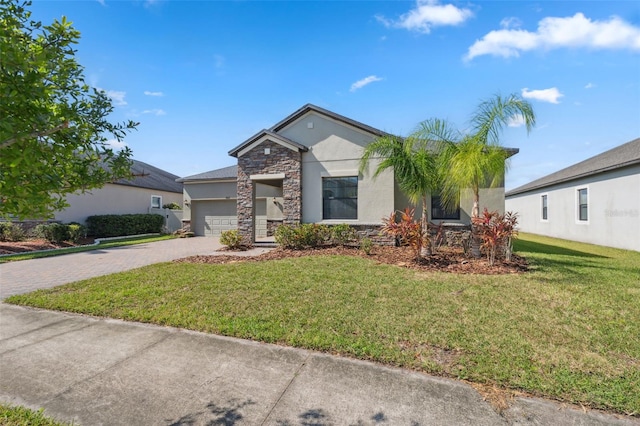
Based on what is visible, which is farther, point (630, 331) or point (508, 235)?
point (508, 235)

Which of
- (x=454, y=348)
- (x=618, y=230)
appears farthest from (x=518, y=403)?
(x=618, y=230)

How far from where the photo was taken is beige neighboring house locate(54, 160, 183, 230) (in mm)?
19031

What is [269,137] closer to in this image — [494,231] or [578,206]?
[494,231]

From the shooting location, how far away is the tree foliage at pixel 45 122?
6.54ft

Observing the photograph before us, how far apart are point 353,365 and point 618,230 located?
17065mm

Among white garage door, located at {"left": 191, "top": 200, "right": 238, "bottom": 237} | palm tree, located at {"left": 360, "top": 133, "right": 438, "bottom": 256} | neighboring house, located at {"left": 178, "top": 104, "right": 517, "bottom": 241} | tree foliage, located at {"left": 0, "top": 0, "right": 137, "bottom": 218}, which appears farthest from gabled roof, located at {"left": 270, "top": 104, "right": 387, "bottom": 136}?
tree foliage, located at {"left": 0, "top": 0, "right": 137, "bottom": 218}

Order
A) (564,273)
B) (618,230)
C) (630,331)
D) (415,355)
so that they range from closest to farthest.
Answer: (415,355)
(630,331)
(564,273)
(618,230)

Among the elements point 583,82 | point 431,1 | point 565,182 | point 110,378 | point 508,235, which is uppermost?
point 431,1

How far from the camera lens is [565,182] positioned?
727 inches

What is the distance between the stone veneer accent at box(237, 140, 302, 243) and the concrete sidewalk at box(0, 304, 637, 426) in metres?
9.48

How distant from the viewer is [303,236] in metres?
12.3

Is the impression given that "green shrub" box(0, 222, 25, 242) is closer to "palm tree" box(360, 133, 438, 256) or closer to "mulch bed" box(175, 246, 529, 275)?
"mulch bed" box(175, 246, 529, 275)

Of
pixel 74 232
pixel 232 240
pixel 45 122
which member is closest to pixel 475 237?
pixel 232 240

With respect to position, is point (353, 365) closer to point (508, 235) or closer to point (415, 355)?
point (415, 355)
